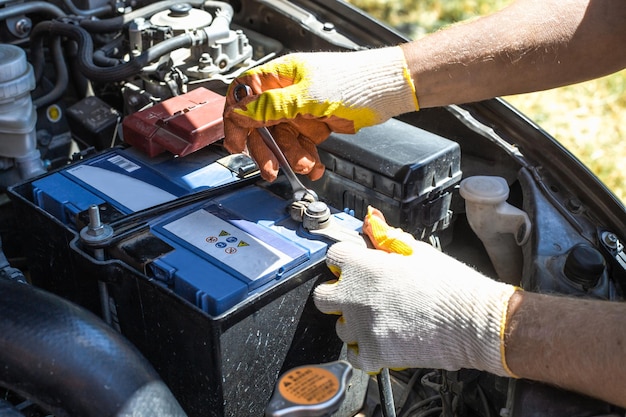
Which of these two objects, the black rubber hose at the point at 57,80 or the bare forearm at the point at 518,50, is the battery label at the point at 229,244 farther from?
the black rubber hose at the point at 57,80

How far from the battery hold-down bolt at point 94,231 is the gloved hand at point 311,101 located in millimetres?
289

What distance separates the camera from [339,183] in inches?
60.0

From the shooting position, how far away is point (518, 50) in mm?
1481

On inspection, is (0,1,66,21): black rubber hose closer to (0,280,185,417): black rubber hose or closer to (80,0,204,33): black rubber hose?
(80,0,204,33): black rubber hose

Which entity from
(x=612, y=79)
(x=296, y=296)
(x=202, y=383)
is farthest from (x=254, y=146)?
(x=612, y=79)

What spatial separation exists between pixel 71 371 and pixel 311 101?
0.65m

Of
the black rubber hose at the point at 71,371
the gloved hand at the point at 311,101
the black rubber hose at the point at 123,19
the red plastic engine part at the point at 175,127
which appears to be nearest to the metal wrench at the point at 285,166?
the gloved hand at the point at 311,101

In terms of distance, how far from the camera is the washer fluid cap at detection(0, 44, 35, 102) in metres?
1.46

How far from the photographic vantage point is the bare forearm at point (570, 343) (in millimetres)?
1055

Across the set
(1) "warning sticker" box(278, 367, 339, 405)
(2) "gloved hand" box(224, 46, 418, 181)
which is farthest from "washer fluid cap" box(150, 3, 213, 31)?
(1) "warning sticker" box(278, 367, 339, 405)

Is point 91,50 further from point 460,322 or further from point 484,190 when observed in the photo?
point 460,322

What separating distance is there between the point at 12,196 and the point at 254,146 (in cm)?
44

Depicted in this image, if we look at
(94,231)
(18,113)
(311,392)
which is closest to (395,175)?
(94,231)

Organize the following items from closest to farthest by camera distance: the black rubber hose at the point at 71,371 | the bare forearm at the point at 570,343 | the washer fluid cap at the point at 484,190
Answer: the black rubber hose at the point at 71,371 < the bare forearm at the point at 570,343 < the washer fluid cap at the point at 484,190
